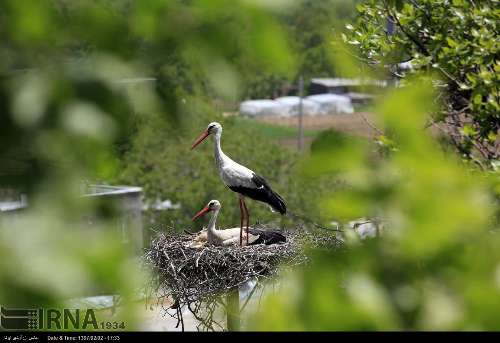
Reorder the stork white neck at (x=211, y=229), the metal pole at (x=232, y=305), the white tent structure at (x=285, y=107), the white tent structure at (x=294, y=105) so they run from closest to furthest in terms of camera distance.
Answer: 1. the metal pole at (x=232, y=305)
2. the stork white neck at (x=211, y=229)
3. the white tent structure at (x=285, y=107)
4. the white tent structure at (x=294, y=105)

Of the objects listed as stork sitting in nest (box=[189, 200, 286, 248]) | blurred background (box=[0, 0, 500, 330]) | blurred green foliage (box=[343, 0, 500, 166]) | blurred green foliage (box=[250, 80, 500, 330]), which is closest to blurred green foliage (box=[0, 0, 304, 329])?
blurred background (box=[0, 0, 500, 330])

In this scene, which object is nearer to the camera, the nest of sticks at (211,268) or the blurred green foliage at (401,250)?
the blurred green foliage at (401,250)

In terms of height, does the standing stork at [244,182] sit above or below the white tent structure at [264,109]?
above

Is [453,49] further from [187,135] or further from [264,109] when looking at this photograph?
[264,109]


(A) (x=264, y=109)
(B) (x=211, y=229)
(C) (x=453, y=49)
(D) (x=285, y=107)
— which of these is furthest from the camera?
(D) (x=285, y=107)

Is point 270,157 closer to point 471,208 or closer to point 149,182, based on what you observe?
point 149,182

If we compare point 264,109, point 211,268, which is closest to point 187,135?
point 211,268

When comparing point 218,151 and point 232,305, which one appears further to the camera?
point 218,151

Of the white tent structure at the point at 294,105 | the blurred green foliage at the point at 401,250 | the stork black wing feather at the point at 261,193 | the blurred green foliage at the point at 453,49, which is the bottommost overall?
the white tent structure at the point at 294,105

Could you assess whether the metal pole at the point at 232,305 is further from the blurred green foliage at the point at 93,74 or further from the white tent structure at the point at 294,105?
the white tent structure at the point at 294,105

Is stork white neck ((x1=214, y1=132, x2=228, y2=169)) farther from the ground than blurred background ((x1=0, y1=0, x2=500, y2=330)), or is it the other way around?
blurred background ((x1=0, y1=0, x2=500, y2=330))

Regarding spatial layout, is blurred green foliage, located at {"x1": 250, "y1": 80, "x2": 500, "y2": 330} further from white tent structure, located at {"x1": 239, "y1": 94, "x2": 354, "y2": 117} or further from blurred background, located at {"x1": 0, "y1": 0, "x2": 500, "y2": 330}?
white tent structure, located at {"x1": 239, "y1": 94, "x2": 354, "y2": 117}

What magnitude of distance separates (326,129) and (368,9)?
4.18 m

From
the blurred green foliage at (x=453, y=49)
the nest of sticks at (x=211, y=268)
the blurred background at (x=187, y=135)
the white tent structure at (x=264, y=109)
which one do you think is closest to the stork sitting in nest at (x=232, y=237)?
the nest of sticks at (x=211, y=268)
